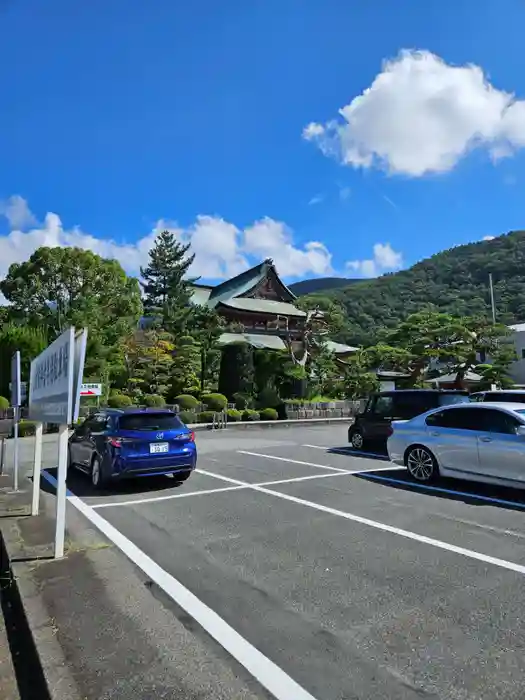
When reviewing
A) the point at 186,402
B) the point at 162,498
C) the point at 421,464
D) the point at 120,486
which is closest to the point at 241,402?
the point at 186,402

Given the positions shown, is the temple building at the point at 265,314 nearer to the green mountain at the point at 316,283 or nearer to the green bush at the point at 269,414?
the green bush at the point at 269,414

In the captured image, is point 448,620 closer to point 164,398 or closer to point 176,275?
point 164,398

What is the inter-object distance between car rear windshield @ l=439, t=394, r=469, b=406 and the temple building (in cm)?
2138

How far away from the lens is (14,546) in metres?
5.07

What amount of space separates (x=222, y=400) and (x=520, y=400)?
18818mm

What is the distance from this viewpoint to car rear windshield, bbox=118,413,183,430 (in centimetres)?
835

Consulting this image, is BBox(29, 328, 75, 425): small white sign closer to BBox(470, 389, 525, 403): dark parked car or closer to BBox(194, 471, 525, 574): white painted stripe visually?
BBox(194, 471, 525, 574): white painted stripe

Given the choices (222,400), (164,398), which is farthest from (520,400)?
(164,398)

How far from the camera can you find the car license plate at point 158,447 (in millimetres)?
8197

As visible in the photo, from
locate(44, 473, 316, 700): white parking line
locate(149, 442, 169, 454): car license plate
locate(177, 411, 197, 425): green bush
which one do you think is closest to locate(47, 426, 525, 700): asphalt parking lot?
locate(44, 473, 316, 700): white parking line

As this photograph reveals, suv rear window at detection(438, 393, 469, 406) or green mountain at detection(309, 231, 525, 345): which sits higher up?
green mountain at detection(309, 231, 525, 345)

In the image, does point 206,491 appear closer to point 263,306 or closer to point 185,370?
point 185,370

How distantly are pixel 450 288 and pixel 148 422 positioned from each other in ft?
275

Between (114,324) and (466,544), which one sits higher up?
(114,324)
